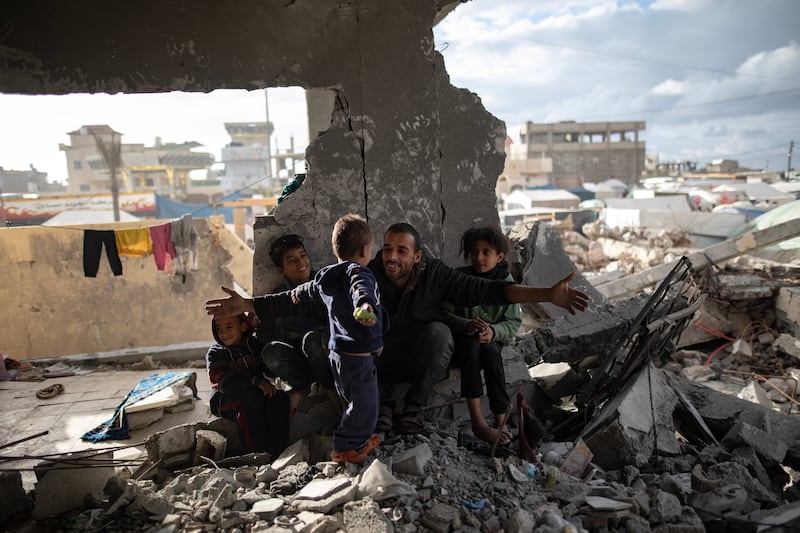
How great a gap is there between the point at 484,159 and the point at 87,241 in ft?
23.9

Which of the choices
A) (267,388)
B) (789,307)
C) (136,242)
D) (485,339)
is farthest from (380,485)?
(789,307)

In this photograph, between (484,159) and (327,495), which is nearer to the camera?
(327,495)

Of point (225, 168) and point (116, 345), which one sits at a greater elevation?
point (225, 168)

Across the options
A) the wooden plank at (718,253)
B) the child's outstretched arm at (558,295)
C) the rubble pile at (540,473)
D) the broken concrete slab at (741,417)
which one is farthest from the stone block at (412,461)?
the wooden plank at (718,253)

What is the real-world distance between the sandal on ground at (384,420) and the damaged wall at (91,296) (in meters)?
7.42

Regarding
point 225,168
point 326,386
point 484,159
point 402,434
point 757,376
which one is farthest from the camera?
point 225,168

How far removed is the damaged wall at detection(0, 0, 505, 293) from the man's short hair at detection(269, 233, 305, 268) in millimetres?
79

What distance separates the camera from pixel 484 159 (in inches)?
150

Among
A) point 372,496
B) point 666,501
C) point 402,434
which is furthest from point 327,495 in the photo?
point 666,501

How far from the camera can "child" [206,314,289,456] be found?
3.25 metres

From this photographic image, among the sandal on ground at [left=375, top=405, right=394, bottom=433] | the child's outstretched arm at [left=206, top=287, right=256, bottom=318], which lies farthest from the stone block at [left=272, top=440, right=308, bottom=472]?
the child's outstretched arm at [left=206, top=287, right=256, bottom=318]

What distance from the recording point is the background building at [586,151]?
44.6m

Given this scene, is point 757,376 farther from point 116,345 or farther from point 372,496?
point 116,345

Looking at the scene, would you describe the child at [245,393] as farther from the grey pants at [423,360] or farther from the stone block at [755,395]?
the stone block at [755,395]
